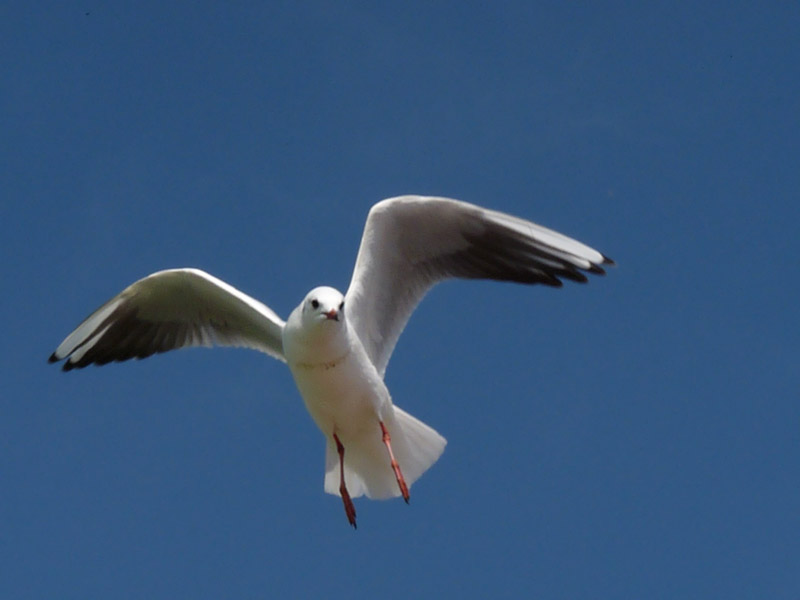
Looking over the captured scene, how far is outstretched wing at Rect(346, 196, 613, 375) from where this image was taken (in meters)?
7.58

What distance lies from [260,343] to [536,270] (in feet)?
6.41

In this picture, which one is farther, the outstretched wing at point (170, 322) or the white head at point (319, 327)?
the outstretched wing at point (170, 322)

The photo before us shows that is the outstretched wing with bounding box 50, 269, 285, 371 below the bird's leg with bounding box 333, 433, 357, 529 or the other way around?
the other way around

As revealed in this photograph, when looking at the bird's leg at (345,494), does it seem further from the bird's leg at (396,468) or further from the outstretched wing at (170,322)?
the outstretched wing at (170,322)

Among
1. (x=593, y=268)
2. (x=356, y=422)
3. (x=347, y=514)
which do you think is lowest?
(x=347, y=514)

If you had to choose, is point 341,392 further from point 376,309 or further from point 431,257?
point 431,257

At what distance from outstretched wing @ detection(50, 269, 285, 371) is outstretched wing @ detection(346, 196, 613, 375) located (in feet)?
2.11

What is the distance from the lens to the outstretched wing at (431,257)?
24.9ft

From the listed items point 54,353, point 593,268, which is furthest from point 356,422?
point 54,353

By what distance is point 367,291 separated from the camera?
25.3 ft

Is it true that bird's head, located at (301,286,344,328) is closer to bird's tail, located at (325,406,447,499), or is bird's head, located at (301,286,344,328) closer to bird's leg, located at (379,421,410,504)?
bird's leg, located at (379,421,410,504)

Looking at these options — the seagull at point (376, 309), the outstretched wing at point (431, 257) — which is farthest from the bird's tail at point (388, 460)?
the outstretched wing at point (431, 257)

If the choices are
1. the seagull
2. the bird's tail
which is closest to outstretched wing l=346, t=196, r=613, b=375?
the seagull

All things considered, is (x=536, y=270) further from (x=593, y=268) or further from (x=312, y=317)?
(x=312, y=317)
